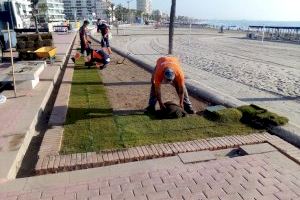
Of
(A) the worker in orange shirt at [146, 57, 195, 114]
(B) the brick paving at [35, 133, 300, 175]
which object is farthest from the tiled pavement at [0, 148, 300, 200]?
(A) the worker in orange shirt at [146, 57, 195, 114]

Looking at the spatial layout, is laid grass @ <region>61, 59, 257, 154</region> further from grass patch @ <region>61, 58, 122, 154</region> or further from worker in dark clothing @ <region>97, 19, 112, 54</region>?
worker in dark clothing @ <region>97, 19, 112, 54</region>

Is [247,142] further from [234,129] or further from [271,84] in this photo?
[271,84]

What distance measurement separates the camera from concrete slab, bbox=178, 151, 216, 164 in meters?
4.74

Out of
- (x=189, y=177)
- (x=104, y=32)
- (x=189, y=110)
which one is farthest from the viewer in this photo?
(x=104, y=32)

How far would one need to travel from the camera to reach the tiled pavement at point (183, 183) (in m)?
3.89

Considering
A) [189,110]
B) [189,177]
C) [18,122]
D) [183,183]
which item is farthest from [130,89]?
[183,183]

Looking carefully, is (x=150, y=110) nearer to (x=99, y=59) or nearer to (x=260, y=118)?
(x=260, y=118)

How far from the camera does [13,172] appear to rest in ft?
14.6

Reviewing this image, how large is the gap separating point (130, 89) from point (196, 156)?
4871mm

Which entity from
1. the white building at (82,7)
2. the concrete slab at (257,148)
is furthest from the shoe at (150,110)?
the white building at (82,7)

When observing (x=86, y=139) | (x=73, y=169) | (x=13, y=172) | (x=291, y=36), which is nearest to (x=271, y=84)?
(x=86, y=139)

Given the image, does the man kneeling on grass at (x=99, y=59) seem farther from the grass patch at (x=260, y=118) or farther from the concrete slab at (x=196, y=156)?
the concrete slab at (x=196, y=156)

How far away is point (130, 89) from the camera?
30.9ft

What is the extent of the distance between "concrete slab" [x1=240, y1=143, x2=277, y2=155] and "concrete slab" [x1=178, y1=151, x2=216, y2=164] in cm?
56
